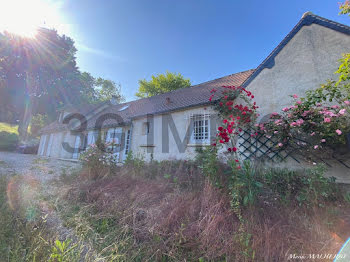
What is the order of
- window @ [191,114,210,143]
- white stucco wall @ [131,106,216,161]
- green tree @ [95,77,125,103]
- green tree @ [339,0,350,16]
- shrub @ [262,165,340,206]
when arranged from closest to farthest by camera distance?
1. shrub @ [262,165,340,206]
2. green tree @ [339,0,350,16]
3. window @ [191,114,210,143]
4. white stucco wall @ [131,106,216,161]
5. green tree @ [95,77,125,103]

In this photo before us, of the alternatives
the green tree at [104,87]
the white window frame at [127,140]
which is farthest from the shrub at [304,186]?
the green tree at [104,87]

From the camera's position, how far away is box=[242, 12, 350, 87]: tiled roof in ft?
16.0

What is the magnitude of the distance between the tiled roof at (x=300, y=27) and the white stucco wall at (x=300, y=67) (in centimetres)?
10

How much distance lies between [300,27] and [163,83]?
16494 millimetres

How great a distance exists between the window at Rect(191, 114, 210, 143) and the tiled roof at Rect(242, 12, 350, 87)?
2.42 metres

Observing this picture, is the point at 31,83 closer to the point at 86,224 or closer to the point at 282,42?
the point at 86,224

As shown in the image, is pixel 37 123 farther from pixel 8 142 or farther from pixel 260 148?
pixel 260 148

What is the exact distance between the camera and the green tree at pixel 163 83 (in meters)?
20.1

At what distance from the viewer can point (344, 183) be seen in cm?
420

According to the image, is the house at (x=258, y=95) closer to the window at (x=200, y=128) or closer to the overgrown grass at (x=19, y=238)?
the window at (x=200, y=128)

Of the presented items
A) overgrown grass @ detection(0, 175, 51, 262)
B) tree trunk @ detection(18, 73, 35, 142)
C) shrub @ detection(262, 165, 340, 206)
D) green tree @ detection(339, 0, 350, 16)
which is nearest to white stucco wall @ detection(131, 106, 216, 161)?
shrub @ detection(262, 165, 340, 206)

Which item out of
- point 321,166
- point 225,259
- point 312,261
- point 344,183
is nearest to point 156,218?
point 225,259

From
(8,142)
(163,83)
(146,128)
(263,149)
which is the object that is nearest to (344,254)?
(263,149)

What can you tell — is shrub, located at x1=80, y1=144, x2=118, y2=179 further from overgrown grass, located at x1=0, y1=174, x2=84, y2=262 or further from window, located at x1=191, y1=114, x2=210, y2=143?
window, located at x1=191, y1=114, x2=210, y2=143
